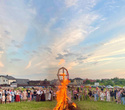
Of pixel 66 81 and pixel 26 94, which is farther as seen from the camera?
pixel 26 94

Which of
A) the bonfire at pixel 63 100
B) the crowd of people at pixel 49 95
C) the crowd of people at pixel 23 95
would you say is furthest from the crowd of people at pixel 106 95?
the bonfire at pixel 63 100

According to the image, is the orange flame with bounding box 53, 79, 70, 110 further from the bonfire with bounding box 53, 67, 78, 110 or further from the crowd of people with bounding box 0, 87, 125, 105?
the crowd of people with bounding box 0, 87, 125, 105

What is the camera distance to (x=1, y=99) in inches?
757

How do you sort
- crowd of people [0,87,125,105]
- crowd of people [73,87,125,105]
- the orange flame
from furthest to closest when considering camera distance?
crowd of people [0,87,125,105], crowd of people [73,87,125,105], the orange flame

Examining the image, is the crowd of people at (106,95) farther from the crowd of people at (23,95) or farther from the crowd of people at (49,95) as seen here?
the crowd of people at (23,95)

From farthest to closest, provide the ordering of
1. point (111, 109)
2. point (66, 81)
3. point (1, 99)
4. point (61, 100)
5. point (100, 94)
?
1. point (100, 94)
2. point (1, 99)
3. point (111, 109)
4. point (66, 81)
5. point (61, 100)

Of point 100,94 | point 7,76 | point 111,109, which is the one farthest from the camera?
point 7,76

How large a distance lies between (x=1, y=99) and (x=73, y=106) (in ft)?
40.0

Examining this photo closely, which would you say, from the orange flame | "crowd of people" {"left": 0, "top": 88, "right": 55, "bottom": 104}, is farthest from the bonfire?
"crowd of people" {"left": 0, "top": 88, "right": 55, "bottom": 104}

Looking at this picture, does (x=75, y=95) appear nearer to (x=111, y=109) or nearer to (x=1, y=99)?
(x=111, y=109)

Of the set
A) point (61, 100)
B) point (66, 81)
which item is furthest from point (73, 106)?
point (66, 81)

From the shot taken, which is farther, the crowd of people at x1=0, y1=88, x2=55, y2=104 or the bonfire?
the crowd of people at x1=0, y1=88, x2=55, y2=104

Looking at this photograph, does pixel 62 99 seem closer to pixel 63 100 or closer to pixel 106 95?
pixel 63 100

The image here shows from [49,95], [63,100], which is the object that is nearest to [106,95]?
[49,95]
